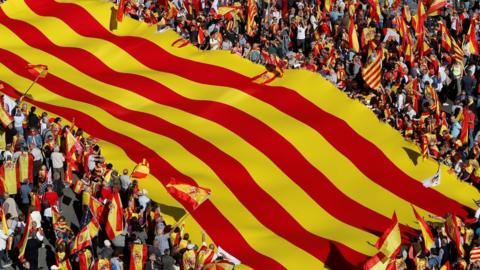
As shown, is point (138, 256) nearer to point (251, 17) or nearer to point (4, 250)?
point (4, 250)

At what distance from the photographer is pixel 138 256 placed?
25.3 m

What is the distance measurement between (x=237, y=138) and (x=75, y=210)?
412 centimetres

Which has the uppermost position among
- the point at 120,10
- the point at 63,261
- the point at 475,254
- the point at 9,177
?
the point at 120,10

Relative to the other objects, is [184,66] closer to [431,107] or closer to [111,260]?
[431,107]

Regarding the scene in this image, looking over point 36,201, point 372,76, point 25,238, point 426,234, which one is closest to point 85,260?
point 25,238

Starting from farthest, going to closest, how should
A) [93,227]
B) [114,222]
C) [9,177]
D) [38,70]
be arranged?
[38,70] < [9,177] < [114,222] < [93,227]

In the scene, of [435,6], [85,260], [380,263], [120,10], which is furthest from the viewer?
[435,6]

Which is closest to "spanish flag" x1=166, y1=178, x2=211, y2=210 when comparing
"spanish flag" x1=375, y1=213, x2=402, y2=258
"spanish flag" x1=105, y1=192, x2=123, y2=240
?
"spanish flag" x1=105, y1=192, x2=123, y2=240

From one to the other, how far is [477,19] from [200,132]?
10.3 m

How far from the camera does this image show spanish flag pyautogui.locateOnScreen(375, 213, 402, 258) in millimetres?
24469

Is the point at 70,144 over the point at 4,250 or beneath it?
over

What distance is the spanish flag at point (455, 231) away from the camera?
85.3 feet

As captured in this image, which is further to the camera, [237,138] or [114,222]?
[237,138]

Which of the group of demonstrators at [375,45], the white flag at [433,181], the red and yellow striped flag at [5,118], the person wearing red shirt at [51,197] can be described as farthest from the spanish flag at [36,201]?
the white flag at [433,181]
